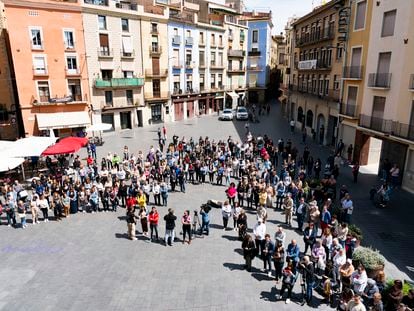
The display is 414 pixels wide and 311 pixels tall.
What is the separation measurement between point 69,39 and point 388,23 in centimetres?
2808

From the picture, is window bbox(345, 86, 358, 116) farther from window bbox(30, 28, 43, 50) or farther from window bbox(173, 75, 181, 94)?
window bbox(30, 28, 43, 50)

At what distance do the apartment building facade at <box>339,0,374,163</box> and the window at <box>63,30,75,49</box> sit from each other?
25.7 m

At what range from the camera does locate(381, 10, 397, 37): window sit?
64.1 ft

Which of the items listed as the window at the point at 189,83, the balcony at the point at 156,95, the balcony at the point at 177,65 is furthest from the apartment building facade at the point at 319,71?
the balcony at the point at 156,95

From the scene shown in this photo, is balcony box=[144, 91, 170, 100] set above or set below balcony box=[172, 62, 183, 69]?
below

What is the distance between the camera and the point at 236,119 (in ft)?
148

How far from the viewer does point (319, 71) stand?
3131cm

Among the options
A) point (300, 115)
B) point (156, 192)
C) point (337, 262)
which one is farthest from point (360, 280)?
point (300, 115)

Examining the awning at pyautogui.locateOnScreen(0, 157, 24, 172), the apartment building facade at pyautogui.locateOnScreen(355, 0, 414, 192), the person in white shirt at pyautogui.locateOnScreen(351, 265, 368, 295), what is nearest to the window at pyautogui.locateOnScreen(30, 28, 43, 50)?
the awning at pyautogui.locateOnScreen(0, 157, 24, 172)

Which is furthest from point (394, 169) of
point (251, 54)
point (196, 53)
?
point (251, 54)

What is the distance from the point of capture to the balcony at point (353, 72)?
2301cm

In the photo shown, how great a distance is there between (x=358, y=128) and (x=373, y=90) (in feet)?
9.49

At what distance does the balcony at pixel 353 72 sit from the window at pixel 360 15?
2.86m

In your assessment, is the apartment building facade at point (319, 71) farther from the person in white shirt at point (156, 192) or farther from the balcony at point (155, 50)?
the person in white shirt at point (156, 192)
